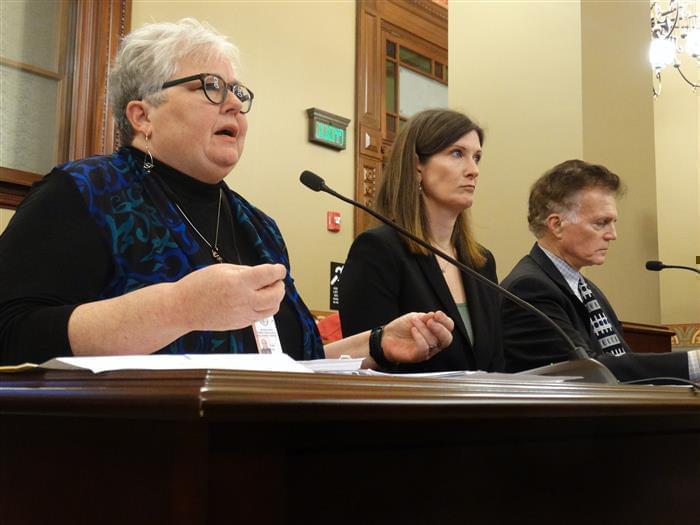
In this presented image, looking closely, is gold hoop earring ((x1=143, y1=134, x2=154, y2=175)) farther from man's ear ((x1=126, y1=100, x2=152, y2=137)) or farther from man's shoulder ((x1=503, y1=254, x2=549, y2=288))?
man's shoulder ((x1=503, y1=254, x2=549, y2=288))

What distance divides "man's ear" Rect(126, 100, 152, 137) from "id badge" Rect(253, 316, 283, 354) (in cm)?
43

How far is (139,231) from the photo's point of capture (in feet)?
4.16

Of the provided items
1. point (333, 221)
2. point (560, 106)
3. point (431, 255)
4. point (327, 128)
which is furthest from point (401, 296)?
point (327, 128)

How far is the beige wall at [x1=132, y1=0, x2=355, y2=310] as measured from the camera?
4.41 m

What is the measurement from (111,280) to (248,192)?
3.17 meters

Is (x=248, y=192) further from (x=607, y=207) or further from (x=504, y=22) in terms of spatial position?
(x=607, y=207)

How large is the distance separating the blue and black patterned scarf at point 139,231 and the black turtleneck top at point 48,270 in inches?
0.8

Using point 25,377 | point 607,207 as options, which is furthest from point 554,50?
point 25,377

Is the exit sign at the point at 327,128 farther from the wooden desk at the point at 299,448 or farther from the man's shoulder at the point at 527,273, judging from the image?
the wooden desk at the point at 299,448

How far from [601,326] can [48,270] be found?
5.50ft

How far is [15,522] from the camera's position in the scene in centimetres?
75

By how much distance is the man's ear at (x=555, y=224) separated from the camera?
253cm

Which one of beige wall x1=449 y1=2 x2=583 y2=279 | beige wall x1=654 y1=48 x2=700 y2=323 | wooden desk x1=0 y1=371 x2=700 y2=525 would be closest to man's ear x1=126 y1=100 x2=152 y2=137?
wooden desk x1=0 y1=371 x2=700 y2=525

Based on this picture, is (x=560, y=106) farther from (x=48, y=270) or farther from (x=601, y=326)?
(x=48, y=270)
